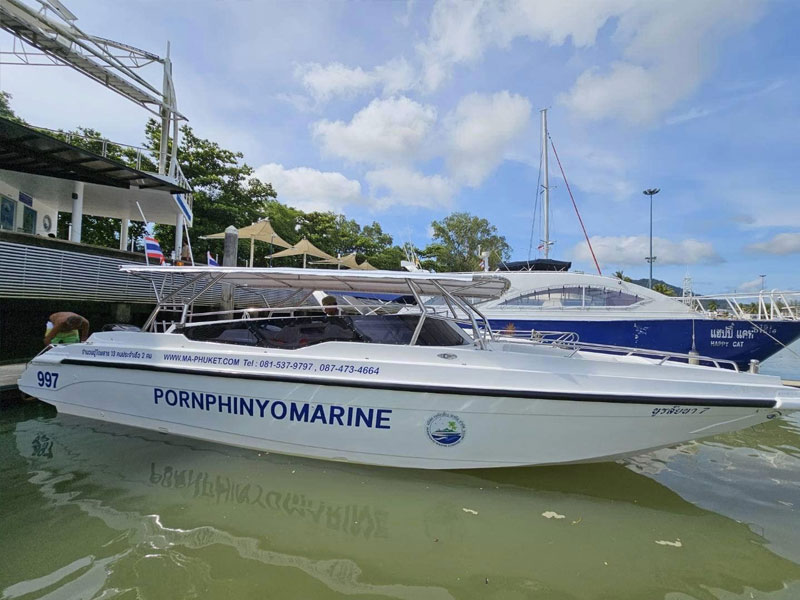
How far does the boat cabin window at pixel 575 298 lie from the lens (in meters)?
10.6

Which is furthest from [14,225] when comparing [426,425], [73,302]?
[426,425]

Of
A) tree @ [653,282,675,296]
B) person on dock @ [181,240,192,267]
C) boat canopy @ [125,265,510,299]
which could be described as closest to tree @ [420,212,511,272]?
tree @ [653,282,675,296]

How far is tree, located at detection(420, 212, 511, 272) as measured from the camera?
Result: 35875mm

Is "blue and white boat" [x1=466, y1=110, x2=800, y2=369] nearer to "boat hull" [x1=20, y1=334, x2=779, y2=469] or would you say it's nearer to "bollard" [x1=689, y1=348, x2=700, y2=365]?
"bollard" [x1=689, y1=348, x2=700, y2=365]

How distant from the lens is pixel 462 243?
36.8 m

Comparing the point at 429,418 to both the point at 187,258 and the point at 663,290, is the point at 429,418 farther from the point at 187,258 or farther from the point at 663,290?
the point at 663,290

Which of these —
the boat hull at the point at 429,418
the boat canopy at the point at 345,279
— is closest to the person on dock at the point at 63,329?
the boat canopy at the point at 345,279

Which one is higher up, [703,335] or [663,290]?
[663,290]

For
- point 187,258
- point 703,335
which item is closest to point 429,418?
point 703,335

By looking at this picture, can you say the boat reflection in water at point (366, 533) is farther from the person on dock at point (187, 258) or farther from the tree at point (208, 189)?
the tree at point (208, 189)

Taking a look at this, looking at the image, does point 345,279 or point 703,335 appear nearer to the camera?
point 345,279

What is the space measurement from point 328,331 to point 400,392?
46.0 inches

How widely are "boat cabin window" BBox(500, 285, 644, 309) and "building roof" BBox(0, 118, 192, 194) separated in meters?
9.92

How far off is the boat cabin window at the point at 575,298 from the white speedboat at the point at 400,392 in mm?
7275
